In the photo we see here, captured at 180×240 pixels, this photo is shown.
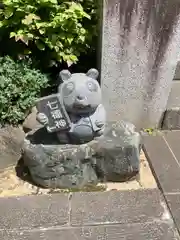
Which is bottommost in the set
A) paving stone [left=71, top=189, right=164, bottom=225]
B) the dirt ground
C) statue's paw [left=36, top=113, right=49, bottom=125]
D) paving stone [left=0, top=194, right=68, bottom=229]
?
the dirt ground

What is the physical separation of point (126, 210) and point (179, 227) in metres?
0.45

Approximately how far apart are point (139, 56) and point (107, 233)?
2002 millimetres

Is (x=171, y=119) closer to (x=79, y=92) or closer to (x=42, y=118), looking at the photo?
(x=79, y=92)

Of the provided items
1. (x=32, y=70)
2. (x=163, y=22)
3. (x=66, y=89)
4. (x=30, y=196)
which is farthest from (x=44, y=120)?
(x=163, y=22)

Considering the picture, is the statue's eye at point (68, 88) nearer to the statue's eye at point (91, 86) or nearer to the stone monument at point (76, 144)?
the stone monument at point (76, 144)

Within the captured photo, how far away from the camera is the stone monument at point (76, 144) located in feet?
10.4

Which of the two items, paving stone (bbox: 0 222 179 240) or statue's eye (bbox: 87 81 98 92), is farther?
statue's eye (bbox: 87 81 98 92)

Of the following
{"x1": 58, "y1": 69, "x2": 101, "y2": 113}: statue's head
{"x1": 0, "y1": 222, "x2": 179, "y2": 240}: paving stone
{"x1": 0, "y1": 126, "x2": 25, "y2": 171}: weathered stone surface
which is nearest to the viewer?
{"x1": 0, "y1": 222, "x2": 179, "y2": 240}: paving stone

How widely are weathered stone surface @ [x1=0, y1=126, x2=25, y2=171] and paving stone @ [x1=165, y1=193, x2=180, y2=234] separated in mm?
1571

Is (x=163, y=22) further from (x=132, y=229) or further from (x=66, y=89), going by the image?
(x=132, y=229)

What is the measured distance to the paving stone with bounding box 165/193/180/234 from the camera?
3000 mm

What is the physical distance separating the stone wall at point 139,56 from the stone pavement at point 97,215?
107 centimetres

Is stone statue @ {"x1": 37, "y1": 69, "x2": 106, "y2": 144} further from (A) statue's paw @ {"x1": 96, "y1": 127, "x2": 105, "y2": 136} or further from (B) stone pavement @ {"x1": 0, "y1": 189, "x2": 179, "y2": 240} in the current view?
(B) stone pavement @ {"x1": 0, "y1": 189, "x2": 179, "y2": 240}

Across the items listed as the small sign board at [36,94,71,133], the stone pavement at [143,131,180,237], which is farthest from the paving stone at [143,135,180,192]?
the small sign board at [36,94,71,133]
